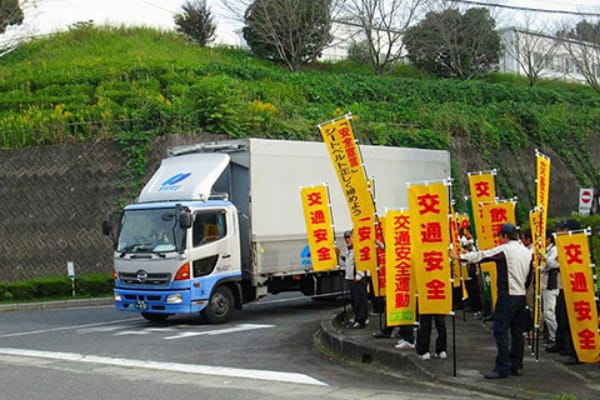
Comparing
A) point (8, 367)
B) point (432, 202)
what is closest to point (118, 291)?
point (8, 367)

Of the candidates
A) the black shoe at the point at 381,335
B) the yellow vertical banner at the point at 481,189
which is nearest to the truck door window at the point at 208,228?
the black shoe at the point at 381,335

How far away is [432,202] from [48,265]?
17985 millimetres

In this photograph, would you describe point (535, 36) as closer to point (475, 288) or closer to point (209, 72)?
point (209, 72)

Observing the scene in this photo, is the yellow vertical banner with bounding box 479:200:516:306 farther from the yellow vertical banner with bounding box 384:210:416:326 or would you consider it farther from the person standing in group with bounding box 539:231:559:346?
the yellow vertical banner with bounding box 384:210:416:326

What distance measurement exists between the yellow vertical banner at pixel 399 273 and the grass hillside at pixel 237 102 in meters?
15.6

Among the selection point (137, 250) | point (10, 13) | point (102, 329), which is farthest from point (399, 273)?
point (10, 13)

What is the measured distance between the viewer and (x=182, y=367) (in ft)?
35.6

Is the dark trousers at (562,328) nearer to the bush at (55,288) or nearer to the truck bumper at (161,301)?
the truck bumper at (161,301)

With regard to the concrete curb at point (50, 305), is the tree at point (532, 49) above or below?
above

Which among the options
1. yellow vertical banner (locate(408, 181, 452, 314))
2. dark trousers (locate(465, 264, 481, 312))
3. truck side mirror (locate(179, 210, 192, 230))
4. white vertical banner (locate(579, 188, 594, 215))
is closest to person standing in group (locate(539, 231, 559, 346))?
yellow vertical banner (locate(408, 181, 452, 314))

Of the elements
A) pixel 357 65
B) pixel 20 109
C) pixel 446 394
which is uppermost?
pixel 357 65

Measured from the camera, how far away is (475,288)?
15.3 m

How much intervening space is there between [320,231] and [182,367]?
431 centimetres

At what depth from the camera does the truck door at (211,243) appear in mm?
15164
